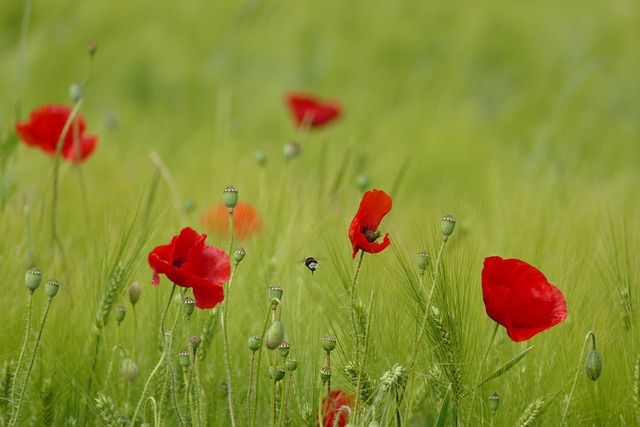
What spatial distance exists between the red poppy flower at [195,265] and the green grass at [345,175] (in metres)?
0.09

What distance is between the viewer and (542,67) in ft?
13.0

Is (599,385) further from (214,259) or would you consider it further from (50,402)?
(50,402)

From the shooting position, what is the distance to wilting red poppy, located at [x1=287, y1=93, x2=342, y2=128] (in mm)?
2002

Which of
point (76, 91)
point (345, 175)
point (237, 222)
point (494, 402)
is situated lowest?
point (494, 402)

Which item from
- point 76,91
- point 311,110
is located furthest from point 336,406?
point 311,110

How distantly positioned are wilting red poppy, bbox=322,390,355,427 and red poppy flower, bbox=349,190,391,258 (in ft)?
0.49

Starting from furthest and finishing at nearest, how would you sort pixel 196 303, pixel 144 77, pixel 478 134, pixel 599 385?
pixel 144 77
pixel 478 134
pixel 599 385
pixel 196 303

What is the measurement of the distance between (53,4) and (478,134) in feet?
5.71

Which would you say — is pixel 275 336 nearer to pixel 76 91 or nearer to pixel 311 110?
pixel 76 91

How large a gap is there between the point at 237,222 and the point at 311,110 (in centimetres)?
75

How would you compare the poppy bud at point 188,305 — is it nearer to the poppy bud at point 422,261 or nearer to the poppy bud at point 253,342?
the poppy bud at point 253,342

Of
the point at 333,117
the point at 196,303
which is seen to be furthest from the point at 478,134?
the point at 196,303

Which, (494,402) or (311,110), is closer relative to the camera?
(494,402)

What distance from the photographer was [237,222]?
128cm
